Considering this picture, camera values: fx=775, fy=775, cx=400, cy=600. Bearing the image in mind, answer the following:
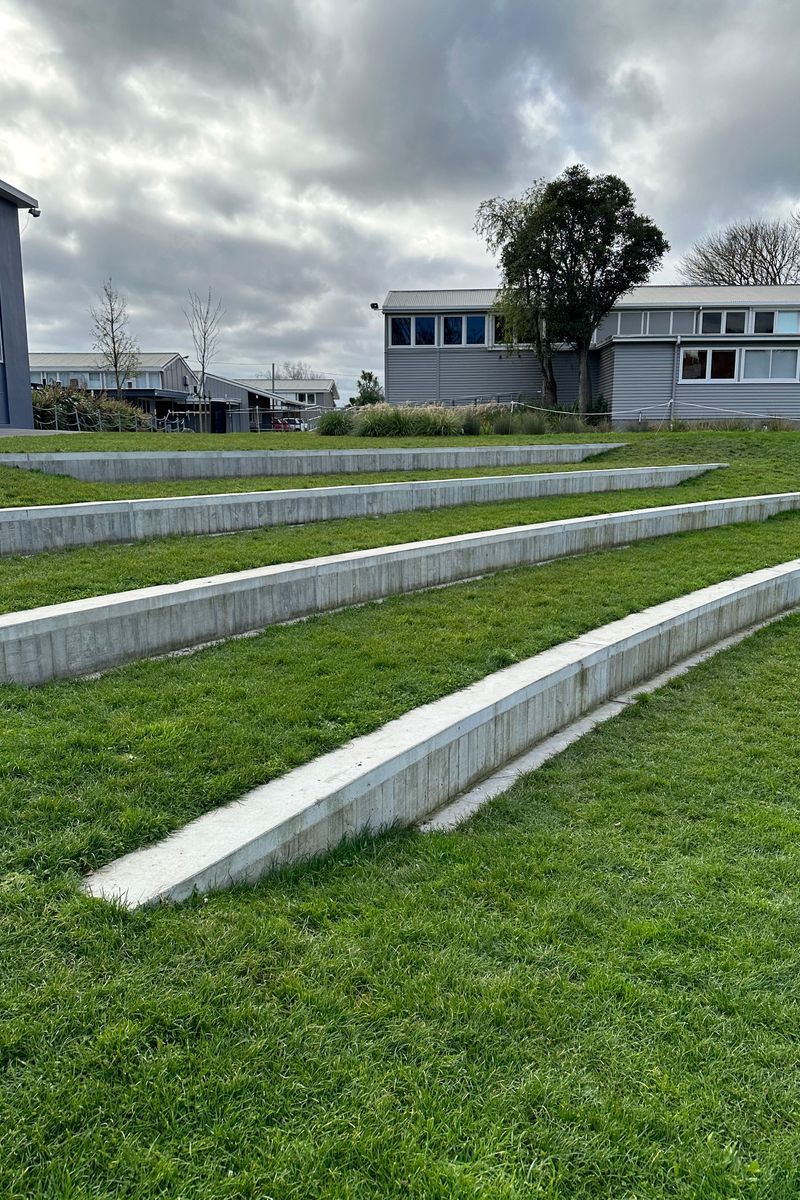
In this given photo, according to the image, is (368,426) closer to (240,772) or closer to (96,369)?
(240,772)

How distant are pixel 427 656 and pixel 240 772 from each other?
1.80 metres

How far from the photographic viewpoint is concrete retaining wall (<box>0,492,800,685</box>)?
3.95m

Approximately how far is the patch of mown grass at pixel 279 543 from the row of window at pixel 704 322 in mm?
17317

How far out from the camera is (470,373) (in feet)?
99.7

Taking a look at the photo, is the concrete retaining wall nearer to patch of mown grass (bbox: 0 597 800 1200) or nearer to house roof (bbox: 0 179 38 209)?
patch of mown grass (bbox: 0 597 800 1200)

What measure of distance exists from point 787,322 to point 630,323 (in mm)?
5679

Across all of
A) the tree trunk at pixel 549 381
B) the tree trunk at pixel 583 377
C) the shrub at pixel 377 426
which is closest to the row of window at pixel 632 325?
the tree trunk at pixel 583 377

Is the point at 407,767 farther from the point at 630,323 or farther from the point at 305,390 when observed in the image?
the point at 305,390

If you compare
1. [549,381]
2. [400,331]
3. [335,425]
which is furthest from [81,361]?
[335,425]

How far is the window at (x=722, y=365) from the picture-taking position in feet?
90.6

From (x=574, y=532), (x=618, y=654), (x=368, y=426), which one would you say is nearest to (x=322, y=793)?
(x=618, y=654)

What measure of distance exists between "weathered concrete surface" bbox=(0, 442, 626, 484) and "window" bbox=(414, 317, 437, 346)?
57.2 feet

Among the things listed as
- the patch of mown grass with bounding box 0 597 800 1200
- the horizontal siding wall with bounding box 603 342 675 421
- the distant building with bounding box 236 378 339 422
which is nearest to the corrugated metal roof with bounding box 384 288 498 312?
the horizontal siding wall with bounding box 603 342 675 421

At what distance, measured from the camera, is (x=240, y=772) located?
10.2ft
